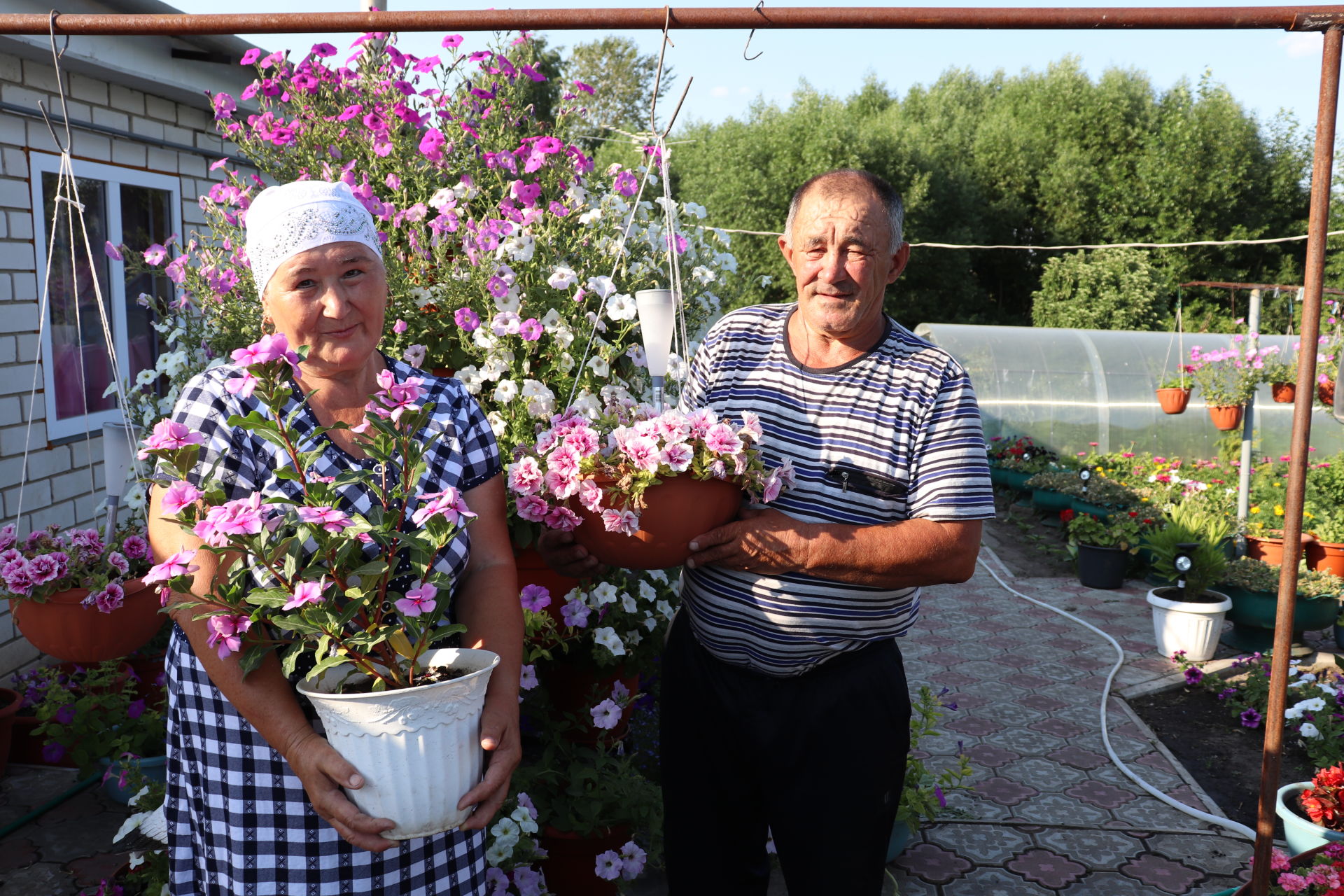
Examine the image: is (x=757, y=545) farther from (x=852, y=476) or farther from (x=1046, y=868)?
(x=1046, y=868)

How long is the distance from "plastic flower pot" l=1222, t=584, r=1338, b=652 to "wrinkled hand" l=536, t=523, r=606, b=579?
5041 mm

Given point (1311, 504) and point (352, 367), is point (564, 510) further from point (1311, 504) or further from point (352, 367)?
point (1311, 504)

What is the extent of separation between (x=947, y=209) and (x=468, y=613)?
811 inches

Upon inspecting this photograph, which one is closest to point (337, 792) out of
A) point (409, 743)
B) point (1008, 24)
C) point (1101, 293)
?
point (409, 743)

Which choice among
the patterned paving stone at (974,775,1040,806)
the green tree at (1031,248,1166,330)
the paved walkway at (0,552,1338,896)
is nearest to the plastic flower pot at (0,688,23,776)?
the paved walkway at (0,552,1338,896)

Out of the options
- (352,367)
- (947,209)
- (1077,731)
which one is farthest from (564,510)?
(947,209)

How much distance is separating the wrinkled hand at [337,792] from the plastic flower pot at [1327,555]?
6942mm

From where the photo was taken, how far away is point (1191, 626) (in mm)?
5195

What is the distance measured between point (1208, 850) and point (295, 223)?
139 inches

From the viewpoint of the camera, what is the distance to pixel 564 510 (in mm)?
1686

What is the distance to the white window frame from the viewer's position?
426 cm

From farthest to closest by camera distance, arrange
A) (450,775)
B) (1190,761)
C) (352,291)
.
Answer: (1190,761) → (352,291) → (450,775)

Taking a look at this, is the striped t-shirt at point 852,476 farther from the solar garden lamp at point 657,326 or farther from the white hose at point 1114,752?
the white hose at point 1114,752

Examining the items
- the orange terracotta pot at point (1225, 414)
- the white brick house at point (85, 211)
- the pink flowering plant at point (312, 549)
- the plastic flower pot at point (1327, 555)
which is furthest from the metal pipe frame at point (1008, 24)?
the orange terracotta pot at point (1225, 414)
